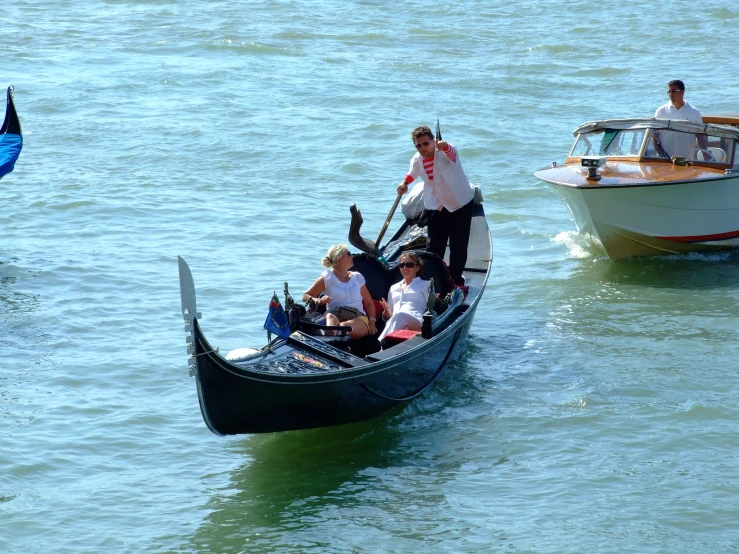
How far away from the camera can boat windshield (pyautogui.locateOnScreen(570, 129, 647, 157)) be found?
10531 mm

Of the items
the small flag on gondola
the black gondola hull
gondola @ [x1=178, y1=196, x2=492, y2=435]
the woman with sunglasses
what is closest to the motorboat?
gondola @ [x1=178, y1=196, x2=492, y2=435]

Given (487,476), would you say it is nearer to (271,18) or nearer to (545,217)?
(545,217)

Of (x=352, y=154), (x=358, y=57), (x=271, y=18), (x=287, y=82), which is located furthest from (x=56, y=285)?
(x=271, y=18)

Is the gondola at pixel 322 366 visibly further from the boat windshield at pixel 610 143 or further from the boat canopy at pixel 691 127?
the boat windshield at pixel 610 143

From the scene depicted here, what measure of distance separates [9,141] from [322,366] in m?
6.55

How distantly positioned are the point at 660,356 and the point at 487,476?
2485 mm

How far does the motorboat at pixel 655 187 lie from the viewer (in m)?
9.91

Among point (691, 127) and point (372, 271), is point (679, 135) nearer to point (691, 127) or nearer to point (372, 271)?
point (691, 127)

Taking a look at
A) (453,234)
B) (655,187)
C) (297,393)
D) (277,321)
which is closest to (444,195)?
(453,234)

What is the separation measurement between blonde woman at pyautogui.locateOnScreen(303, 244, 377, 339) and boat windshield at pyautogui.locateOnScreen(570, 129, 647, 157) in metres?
4.29

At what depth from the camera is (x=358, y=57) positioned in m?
20.1

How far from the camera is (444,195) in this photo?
797 centimetres

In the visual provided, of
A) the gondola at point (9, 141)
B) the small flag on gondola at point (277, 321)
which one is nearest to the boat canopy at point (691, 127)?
the small flag on gondola at point (277, 321)

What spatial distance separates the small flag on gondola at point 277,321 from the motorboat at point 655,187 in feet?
13.5
